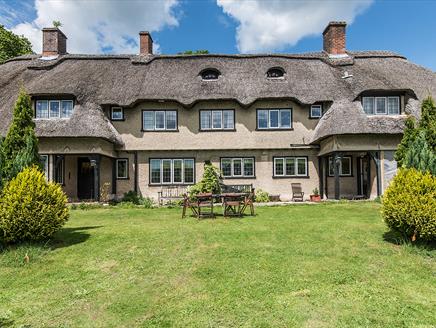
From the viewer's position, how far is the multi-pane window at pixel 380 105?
17.9 metres

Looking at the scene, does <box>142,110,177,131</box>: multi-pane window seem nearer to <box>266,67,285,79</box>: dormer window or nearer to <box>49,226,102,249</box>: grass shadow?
<box>266,67,285,79</box>: dormer window

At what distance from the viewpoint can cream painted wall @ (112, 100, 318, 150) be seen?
18875 mm

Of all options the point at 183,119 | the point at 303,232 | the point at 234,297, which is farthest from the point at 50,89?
the point at 234,297

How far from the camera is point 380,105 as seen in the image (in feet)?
58.9

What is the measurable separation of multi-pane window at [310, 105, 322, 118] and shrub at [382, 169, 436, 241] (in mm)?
11277

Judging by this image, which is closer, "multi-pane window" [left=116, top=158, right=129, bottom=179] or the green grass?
the green grass

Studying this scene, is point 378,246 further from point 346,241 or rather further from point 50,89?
point 50,89

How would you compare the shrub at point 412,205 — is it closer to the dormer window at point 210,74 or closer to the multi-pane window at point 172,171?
the multi-pane window at point 172,171

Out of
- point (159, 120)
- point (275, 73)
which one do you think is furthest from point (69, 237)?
point (275, 73)

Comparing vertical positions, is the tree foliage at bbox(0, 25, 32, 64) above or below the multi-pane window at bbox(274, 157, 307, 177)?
above

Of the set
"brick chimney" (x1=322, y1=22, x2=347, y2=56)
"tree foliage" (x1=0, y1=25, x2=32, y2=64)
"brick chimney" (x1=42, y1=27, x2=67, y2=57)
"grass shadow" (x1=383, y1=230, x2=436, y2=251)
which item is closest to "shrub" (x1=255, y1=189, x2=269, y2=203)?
"grass shadow" (x1=383, y1=230, x2=436, y2=251)

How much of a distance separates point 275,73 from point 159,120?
8.22 m

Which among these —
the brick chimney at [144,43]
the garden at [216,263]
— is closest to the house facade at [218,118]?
the brick chimney at [144,43]

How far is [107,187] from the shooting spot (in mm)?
18609
